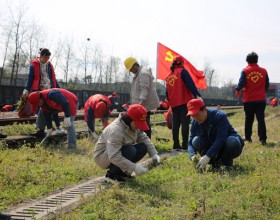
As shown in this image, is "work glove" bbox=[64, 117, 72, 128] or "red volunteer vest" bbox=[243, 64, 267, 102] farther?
"red volunteer vest" bbox=[243, 64, 267, 102]

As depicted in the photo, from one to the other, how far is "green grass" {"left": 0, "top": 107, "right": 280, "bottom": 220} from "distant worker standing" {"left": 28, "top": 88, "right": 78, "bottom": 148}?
1.01 metres

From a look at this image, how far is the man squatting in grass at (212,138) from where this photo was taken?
4773 mm

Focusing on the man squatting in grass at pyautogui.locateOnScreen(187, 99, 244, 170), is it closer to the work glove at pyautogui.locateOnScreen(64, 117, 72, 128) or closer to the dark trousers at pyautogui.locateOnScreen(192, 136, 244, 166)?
the dark trousers at pyautogui.locateOnScreen(192, 136, 244, 166)

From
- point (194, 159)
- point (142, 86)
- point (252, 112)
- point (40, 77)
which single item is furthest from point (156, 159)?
point (40, 77)

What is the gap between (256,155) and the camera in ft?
19.1

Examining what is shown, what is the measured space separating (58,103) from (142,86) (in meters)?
1.68

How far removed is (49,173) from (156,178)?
5.16 ft

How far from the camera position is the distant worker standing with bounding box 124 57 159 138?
703 cm

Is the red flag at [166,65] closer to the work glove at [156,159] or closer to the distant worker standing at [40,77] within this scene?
the distant worker standing at [40,77]

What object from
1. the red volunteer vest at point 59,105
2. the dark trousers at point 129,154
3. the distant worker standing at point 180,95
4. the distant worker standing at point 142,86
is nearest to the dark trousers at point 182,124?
the distant worker standing at point 180,95

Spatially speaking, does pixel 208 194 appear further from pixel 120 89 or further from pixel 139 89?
pixel 120 89

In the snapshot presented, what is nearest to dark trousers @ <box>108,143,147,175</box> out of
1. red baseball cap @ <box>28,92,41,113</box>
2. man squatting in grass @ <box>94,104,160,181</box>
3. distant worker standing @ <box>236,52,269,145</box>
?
man squatting in grass @ <box>94,104,160,181</box>

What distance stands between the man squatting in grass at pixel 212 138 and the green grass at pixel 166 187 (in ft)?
0.63

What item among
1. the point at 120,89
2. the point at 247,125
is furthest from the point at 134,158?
the point at 120,89
